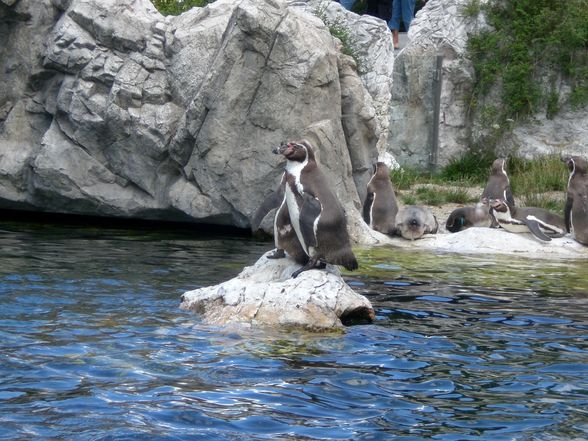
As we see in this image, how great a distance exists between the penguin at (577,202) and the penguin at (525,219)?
163 millimetres

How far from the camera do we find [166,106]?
14328 millimetres

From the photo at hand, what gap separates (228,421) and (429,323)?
335 centimetres

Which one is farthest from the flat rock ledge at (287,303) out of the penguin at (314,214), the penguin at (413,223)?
the penguin at (413,223)

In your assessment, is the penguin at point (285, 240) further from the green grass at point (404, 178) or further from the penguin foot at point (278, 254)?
the green grass at point (404, 178)

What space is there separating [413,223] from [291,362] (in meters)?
6.26

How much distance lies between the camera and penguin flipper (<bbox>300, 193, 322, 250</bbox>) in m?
8.84

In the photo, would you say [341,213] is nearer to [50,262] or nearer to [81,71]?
[50,262]

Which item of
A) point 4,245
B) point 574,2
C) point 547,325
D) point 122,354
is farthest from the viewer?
point 574,2

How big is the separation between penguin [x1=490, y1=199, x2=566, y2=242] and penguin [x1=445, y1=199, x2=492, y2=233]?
0.54 meters

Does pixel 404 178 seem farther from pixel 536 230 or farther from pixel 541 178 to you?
pixel 536 230

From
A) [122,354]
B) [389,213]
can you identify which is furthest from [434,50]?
[122,354]

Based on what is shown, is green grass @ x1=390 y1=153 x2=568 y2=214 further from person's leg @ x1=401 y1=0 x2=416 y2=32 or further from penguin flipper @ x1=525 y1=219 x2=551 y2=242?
person's leg @ x1=401 y1=0 x2=416 y2=32

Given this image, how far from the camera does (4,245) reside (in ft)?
41.9

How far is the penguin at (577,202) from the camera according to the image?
43.9 ft
